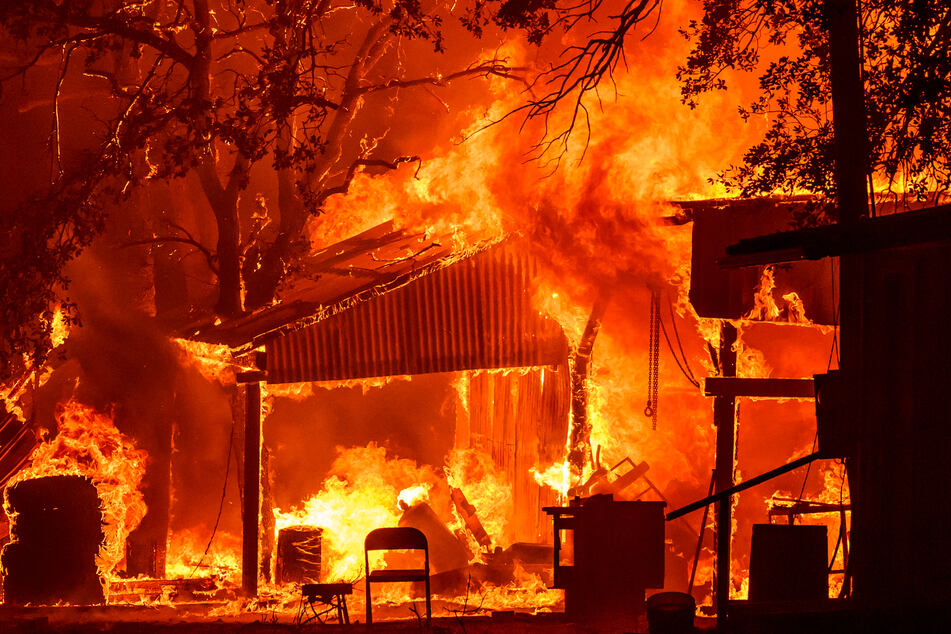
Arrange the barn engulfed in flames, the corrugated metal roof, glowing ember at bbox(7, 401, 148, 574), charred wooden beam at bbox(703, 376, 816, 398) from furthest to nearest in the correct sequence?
glowing ember at bbox(7, 401, 148, 574) → the corrugated metal roof → the barn engulfed in flames → charred wooden beam at bbox(703, 376, 816, 398)

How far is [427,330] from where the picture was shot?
49.6 feet

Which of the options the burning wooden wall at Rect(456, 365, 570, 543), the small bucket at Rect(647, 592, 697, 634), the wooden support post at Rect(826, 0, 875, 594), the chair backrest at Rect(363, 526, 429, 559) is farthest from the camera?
the burning wooden wall at Rect(456, 365, 570, 543)

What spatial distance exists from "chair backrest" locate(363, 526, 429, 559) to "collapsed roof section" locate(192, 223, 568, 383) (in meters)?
3.74

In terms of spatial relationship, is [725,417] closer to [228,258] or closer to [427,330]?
[427,330]

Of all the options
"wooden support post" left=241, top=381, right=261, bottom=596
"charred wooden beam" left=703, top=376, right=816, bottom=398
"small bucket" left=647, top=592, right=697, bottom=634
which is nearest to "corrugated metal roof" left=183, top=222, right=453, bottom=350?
"wooden support post" left=241, top=381, right=261, bottom=596

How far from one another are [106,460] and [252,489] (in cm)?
638

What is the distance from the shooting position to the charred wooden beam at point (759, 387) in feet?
39.2

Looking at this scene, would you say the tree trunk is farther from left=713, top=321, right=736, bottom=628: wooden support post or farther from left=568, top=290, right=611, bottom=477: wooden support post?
left=713, top=321, right=736, bottom=628: wooden support post

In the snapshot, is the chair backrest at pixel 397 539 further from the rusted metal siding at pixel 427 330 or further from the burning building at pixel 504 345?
the rusted metal siding at pixel 427 330

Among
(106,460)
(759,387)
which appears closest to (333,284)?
(106,460)

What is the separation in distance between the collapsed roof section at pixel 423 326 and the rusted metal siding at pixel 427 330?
0.05ft

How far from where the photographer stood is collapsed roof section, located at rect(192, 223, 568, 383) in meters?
14.9

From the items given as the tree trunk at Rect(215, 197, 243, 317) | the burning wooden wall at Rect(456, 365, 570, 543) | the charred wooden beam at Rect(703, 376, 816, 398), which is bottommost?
the burning wooden wall at Rect(456, 365, 570, 543)

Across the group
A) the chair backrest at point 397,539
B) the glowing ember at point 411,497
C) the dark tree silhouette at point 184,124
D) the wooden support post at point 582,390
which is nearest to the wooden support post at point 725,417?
the wooden support post at point 582,390
